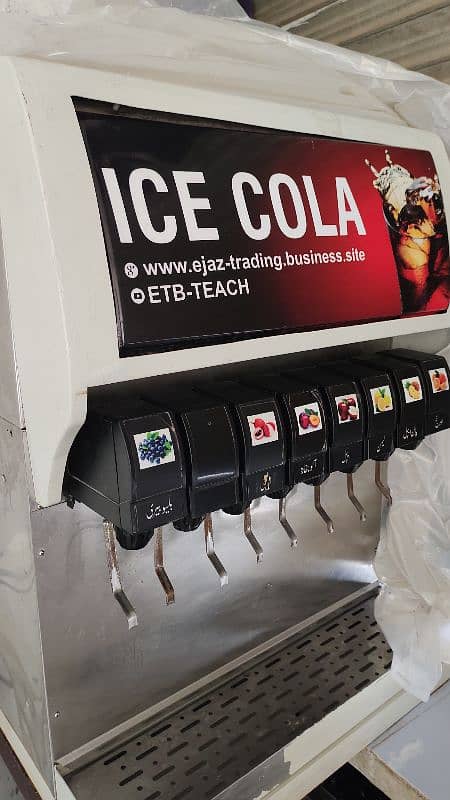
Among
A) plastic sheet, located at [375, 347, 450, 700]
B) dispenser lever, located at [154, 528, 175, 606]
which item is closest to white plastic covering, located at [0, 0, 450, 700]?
→ plastic sheet, located at [375, 347, 450, 700]

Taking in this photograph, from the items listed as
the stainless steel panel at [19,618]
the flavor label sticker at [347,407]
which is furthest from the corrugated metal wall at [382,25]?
the stainless steel panel at [19,618]

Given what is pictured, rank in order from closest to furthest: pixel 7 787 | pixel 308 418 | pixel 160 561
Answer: pixel 308 418, pixel 160 561, pixel 7 787

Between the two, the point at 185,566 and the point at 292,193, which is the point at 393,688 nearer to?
the point at 185,566

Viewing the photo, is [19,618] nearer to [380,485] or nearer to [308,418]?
[308,418]

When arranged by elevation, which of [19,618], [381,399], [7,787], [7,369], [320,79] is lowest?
[7,787]

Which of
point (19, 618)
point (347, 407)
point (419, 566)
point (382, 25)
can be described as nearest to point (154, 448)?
point (347, 407)

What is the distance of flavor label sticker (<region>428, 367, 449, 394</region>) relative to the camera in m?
0.98

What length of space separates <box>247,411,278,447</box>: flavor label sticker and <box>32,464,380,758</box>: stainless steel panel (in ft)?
0.94

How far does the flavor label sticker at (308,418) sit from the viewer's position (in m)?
0.82

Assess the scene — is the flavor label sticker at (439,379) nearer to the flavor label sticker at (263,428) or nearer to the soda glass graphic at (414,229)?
the soda glass graphic at (414,229)

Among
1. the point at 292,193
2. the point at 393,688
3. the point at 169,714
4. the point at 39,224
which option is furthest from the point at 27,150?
the point at 393,688

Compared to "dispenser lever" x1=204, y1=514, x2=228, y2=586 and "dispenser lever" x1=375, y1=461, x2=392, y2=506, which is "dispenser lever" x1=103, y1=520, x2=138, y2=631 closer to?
"dispenser lever" x1=204, y1=514, x2=228, y2=586

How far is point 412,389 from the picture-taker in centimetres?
96

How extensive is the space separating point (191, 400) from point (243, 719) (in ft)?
1.85
